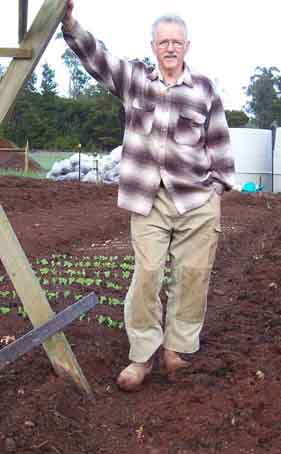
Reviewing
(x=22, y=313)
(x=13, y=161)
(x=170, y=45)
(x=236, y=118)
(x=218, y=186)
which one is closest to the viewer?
(x=170, y=45)

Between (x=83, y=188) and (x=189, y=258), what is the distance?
15208 millimetres

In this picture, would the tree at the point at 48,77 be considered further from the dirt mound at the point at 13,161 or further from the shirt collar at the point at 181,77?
the shirt collar at the point at 181,77

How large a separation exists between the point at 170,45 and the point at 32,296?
1434 millimetres

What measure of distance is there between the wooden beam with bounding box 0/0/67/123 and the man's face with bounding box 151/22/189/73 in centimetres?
59

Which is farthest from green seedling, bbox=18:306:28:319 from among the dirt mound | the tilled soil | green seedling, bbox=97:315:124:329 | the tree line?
the tree line

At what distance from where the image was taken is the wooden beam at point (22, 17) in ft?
10.8

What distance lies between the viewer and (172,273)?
407 centimetres

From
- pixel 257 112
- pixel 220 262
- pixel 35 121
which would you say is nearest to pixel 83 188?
pixel 220 262

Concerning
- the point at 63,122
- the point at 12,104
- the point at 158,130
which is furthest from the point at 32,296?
the point at 63,122

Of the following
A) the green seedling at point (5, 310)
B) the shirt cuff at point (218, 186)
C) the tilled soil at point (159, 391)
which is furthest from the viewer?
the green seedling at point (5, 310)

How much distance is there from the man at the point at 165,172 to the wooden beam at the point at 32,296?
0.41m

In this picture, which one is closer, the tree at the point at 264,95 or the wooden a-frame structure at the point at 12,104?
the wooden a-frame structure at the point at 12,104

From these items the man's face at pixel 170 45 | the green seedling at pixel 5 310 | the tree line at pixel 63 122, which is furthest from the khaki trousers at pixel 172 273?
the tree line at pixel 63 122

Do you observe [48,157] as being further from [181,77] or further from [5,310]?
[181,77]
